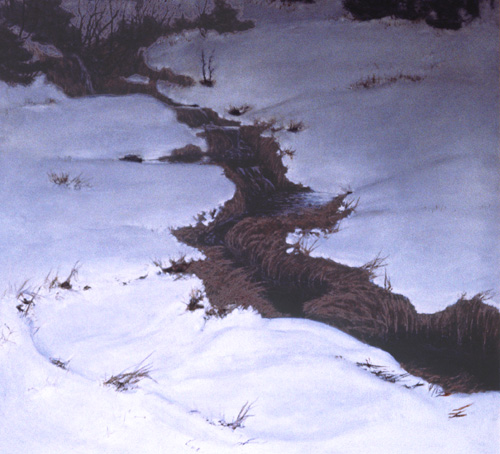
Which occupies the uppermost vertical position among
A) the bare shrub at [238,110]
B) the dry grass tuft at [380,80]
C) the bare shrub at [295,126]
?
the dry grass tuft at [380,80]

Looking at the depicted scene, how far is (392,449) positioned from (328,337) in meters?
0.35

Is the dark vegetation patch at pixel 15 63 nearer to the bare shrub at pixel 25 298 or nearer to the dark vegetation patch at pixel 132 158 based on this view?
the dark vegetation patch at pixel 132 158

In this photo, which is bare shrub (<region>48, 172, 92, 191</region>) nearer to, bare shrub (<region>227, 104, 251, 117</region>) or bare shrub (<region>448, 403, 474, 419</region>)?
bare shrub (<region>227, 104, 251, 117</region>)

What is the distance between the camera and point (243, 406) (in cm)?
134

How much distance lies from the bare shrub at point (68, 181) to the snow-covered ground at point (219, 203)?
1cm

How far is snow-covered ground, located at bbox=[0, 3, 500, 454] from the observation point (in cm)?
132

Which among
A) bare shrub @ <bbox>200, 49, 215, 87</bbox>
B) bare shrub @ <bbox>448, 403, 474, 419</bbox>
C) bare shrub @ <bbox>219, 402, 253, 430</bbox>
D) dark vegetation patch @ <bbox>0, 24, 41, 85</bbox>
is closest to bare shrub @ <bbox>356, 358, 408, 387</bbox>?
bare shrub @ <bbox>448, 403, 474, 419</bbox>

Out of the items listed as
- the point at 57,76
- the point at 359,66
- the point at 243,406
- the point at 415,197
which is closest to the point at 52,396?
the point at 243,406

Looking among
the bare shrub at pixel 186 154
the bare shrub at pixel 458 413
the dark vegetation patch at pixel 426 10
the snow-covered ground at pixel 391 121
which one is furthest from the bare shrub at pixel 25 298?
the dark vegetation patch at pixel 426 10

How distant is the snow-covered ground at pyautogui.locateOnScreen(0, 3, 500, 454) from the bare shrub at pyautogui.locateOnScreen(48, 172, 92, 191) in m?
0.01

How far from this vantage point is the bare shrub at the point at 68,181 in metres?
1.61

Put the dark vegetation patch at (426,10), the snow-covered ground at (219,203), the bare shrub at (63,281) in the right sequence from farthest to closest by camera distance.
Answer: the dark vegetation patch at (426,10) → the bare shrub at (63,281) → the snow-covered ground at (219,203)

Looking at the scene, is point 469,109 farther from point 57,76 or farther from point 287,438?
point 57,76

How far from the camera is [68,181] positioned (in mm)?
1618
